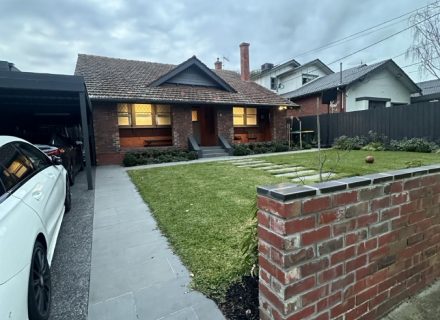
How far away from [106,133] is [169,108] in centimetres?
392

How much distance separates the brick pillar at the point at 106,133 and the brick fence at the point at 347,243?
11466mm

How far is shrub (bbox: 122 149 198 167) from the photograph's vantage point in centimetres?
1086

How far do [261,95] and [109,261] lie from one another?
591 inches

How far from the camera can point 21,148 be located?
3178mm

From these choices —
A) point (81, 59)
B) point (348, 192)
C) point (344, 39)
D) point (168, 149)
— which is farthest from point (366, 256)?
point (344, 39)

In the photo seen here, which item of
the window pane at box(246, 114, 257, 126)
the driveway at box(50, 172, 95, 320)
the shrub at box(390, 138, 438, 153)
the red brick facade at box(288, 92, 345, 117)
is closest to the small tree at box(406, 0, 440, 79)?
the red brick facade at box(288, 92, 345, 117)

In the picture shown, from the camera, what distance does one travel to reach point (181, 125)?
1362cm

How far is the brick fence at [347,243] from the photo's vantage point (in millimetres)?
1464

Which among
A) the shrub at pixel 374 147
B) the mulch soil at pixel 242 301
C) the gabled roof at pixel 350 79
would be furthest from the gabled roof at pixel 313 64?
the mulch soil at pixel 242 301

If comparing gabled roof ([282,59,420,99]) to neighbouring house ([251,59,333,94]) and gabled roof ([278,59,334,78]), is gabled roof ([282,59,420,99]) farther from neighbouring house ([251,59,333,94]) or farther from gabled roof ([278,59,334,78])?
gabled roof ([278,59,334,78])

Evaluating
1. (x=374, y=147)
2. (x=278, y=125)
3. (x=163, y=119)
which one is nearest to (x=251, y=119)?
(x=278, y=125)

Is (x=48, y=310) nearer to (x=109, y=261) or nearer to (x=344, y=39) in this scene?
(x=109, y=261)

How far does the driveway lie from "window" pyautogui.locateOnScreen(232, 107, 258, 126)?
503 inches

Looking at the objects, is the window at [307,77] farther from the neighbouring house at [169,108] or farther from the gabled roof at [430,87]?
the gabled roof at [430,87]
